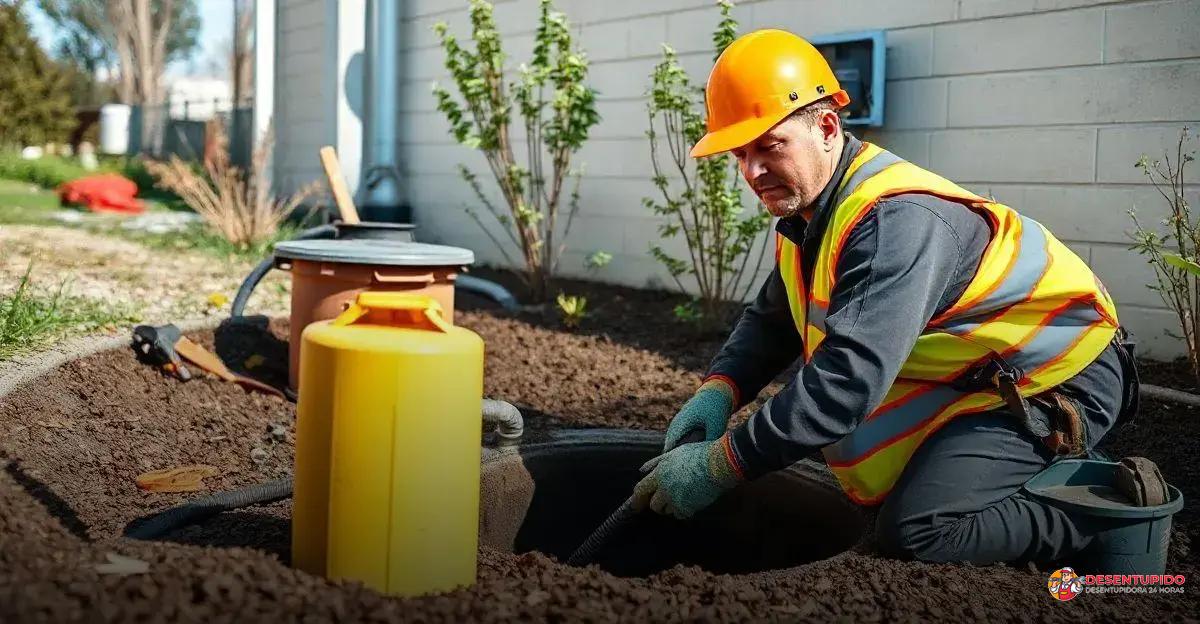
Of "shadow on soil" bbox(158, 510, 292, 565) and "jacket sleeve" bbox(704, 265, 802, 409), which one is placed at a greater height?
"jacket sleeve" bbox(704, 265, 802, 409)

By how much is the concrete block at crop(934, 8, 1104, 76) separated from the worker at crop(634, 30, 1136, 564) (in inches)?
79.8

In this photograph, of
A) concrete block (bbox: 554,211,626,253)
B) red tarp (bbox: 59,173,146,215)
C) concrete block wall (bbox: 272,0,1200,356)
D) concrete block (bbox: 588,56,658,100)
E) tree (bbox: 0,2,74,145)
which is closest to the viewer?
concrete block wall (bbox: 272,0,1200,356)

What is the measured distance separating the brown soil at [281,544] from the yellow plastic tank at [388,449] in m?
0.10

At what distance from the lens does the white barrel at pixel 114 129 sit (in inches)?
923

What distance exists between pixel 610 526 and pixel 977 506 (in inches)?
34.0

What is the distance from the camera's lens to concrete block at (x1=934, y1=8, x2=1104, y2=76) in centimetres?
408

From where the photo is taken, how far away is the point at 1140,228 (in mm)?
3930

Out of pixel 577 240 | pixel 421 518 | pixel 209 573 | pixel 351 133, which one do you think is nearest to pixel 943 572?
pixel 421 518

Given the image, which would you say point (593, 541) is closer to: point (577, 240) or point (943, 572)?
point (943, 572)

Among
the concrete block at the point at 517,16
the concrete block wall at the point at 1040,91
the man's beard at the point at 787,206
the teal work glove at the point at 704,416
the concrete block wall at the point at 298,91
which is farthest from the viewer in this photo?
the concrete block wall at the point at 298,91

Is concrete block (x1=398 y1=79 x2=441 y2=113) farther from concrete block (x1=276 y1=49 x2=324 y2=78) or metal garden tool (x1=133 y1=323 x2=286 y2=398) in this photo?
metal garden tool (x1=133 y1=323 x2=286 y2=398)

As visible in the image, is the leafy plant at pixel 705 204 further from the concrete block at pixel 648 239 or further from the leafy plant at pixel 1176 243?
the leafy plant at pixel 1176 243

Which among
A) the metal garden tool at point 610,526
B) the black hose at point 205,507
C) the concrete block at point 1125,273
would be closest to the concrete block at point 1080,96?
the concrete block at point 1125,273

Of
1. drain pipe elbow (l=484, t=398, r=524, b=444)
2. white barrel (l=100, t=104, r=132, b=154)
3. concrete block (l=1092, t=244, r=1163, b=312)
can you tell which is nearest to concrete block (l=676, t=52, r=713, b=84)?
concrete block (l=1092, t=244, r=1163, b=312)
